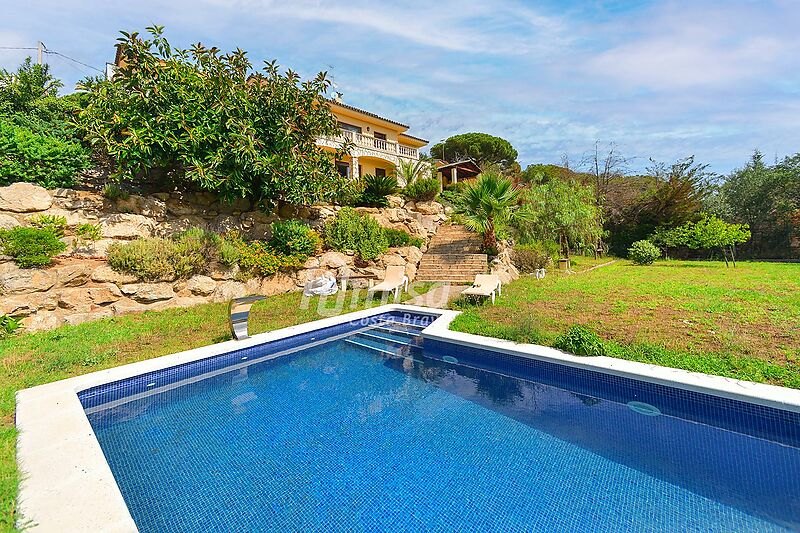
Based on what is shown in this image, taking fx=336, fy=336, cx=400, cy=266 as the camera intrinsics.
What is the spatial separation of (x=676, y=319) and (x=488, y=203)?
24.3 ft

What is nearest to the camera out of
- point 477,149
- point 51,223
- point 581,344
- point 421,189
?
point 581,344

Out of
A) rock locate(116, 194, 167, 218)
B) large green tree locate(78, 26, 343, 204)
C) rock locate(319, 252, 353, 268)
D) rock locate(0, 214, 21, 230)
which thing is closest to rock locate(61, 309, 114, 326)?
rock locate(0, 214, 21, 230)

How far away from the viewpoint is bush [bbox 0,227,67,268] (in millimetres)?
7012

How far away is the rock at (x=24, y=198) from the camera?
290 inches

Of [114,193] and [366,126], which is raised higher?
[366,126]

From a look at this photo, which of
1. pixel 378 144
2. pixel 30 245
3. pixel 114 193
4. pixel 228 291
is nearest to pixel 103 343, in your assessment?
pixel 30 245

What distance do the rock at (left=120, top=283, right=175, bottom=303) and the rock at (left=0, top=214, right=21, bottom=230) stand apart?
2361 millimetres

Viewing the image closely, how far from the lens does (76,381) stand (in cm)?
458

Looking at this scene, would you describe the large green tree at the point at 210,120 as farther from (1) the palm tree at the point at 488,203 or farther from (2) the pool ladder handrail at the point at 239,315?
(1) the palm tree at the point at 488,203

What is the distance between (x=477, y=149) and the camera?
1473 inches

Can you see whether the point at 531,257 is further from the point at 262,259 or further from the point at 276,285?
the point at 262,259

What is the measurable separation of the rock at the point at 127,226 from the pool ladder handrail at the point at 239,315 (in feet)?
16.0

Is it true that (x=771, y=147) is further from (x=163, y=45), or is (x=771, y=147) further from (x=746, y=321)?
(x=163, y=45)

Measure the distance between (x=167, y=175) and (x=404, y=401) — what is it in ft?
33.5
